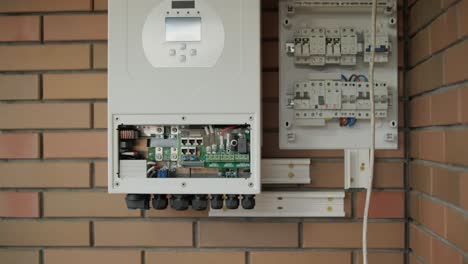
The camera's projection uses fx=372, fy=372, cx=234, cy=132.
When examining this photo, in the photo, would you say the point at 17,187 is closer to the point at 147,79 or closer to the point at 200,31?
the point at 147,79

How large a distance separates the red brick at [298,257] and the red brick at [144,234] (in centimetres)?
22

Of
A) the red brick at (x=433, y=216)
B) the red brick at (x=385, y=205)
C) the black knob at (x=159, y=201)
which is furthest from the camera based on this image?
the red brick at (x=385, y=205)

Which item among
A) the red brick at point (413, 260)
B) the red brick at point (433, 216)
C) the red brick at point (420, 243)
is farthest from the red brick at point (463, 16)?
the red brick at point (413, 260)

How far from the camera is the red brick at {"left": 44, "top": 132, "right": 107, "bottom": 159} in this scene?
3.92ft

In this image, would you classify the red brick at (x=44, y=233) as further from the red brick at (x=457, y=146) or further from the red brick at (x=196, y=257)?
the red brick at (x=457, y=146)

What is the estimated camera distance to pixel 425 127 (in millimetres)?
1044

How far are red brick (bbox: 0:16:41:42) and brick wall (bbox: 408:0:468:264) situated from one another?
1183 millimetres

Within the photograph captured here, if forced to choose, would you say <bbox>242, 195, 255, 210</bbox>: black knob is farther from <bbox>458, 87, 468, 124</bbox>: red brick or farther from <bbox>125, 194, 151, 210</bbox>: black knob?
<bbox>458, 87, 468, 124</bbox>: red brick

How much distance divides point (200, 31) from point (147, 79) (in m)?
→ 0.19

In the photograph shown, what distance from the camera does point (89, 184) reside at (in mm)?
1197

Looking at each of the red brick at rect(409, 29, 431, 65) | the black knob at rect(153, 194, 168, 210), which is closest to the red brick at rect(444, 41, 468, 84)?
the red brick at rect(409, 29, 431, 65)

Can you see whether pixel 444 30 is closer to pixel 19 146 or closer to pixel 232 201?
pixel 232 201

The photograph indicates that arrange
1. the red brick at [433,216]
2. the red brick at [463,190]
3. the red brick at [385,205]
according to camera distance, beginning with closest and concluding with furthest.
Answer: the red brick at [463,190]
the red brick at [433,216]
the red brick at [385,205]

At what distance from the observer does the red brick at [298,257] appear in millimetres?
1155
